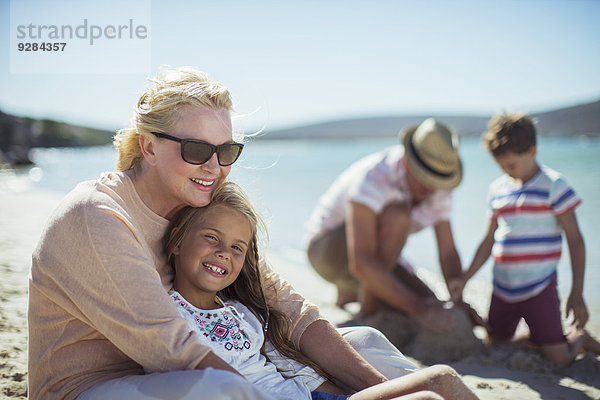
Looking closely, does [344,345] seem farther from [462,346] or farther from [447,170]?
[447,170]

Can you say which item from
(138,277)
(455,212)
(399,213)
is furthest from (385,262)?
(455,212)

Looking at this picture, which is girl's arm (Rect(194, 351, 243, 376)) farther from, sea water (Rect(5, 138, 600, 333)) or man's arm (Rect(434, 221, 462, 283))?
man's arm (Rect(434, 221, 462, 283))

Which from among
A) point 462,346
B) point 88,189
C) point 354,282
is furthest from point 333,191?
point 88,189

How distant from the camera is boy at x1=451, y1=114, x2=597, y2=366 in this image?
128 inches

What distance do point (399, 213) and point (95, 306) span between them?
262 centimetres

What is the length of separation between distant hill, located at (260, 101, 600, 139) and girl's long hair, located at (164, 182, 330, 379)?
62.9 feet

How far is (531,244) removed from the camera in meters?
3.43

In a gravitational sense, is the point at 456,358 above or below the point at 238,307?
below

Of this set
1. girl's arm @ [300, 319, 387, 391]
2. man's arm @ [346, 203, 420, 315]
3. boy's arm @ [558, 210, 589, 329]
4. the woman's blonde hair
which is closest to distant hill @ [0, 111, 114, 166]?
the woman's blonde hair

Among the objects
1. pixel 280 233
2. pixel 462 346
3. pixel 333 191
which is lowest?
pixel 280 233

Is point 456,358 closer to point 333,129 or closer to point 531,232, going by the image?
point 531,232

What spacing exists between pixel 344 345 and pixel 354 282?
8.03ft

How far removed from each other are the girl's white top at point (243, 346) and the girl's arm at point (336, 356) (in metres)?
0.07

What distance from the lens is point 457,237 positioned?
8297 mm
